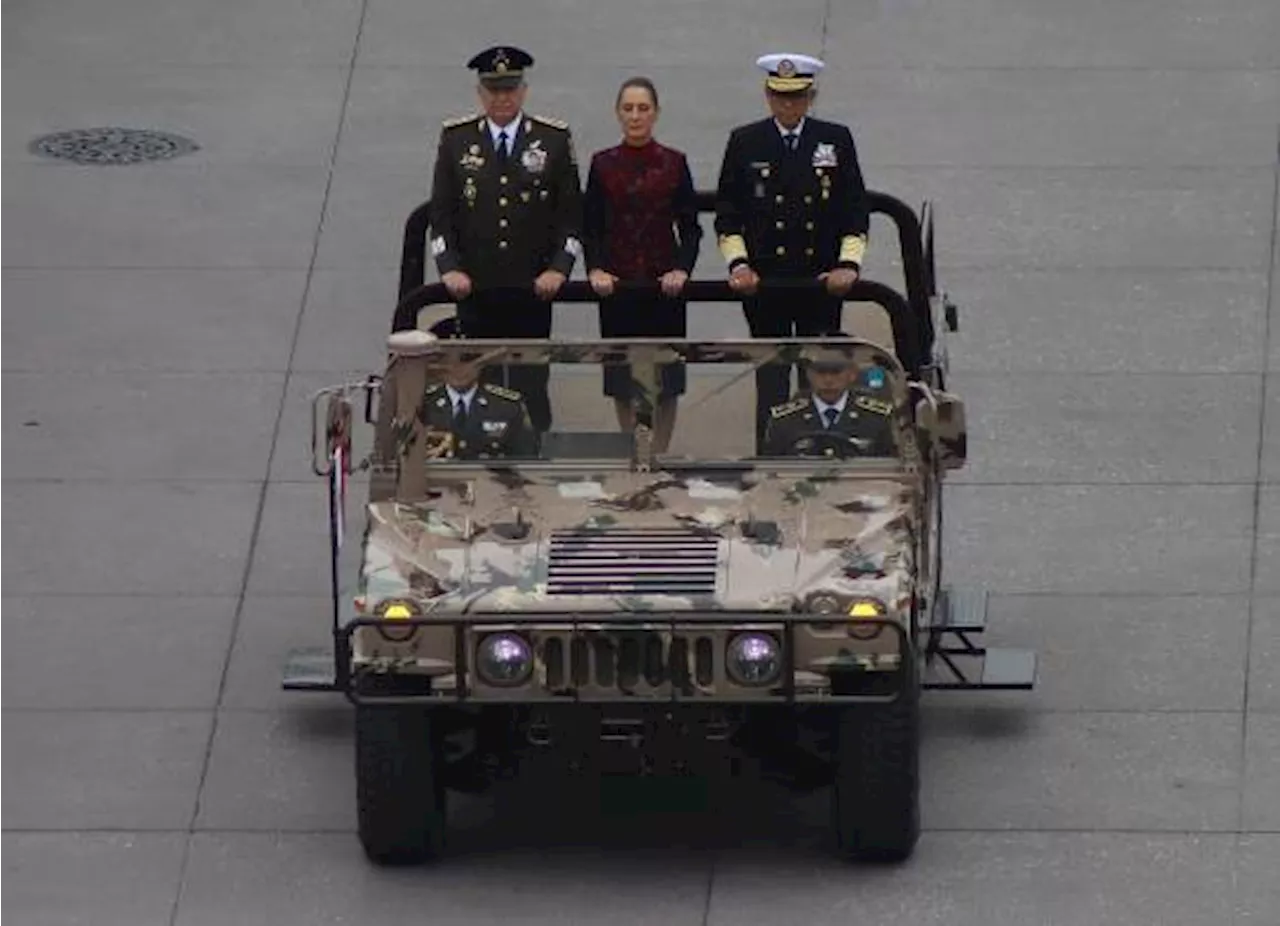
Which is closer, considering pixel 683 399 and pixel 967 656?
pixel 683 399

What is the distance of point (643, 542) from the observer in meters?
12.0

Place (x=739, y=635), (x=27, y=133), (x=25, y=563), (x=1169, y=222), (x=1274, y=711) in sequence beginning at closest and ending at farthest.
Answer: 1. (x=739, y=635)
2. (x=1274, y=711)
3. (x=25, y=563)
4. (x=1169, y=222)
5. (x=27, y=133)

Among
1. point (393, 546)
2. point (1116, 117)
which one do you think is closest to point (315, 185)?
point (1116, 117)

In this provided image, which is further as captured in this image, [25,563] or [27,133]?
[27,133]

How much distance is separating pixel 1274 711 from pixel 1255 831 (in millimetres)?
983

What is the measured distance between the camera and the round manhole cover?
1894cm

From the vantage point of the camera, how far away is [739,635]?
37.6 ft

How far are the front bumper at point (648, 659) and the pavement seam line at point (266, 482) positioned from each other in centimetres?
119

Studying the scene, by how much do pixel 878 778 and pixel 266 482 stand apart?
14.4ft

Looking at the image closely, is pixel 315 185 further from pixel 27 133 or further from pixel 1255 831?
pixel 1255 831

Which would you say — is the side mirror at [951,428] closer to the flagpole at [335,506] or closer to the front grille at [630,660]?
the front grille at [630,660]

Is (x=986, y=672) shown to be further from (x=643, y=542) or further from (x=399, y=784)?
(x=399, y=784)

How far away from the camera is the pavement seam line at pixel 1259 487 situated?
12.9 metres

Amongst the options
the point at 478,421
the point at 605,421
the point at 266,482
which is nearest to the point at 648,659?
the point at 605,421
